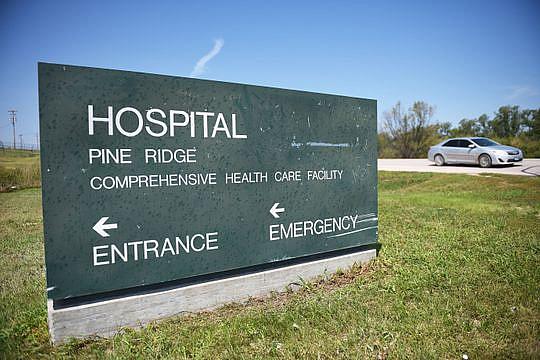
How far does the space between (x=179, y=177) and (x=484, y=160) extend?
720 inches

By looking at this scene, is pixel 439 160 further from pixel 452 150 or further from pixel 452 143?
pixel 452 143

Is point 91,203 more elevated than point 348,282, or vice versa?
point 91,203

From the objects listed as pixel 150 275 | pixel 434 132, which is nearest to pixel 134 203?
pixel 150 275

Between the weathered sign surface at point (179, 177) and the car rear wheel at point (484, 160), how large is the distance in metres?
15.9

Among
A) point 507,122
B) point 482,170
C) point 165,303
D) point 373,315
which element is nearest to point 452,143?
point 482,170

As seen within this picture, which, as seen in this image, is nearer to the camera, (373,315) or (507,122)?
(373,315)

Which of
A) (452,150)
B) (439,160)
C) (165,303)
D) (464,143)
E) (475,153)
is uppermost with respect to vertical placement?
(464,143)

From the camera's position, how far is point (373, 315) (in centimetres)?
377

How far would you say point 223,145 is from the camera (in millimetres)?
4191

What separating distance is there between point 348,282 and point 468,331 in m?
1.68

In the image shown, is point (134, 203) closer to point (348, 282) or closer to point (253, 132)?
point (253, 132)

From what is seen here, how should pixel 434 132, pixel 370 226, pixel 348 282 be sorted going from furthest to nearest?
pixel 434 132 < pixel 370 226 < pixel 348 282

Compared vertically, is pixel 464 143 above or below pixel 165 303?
above

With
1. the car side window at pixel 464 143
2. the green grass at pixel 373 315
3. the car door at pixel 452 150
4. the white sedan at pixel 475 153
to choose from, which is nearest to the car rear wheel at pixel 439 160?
the white sedan at pixel 475 153
